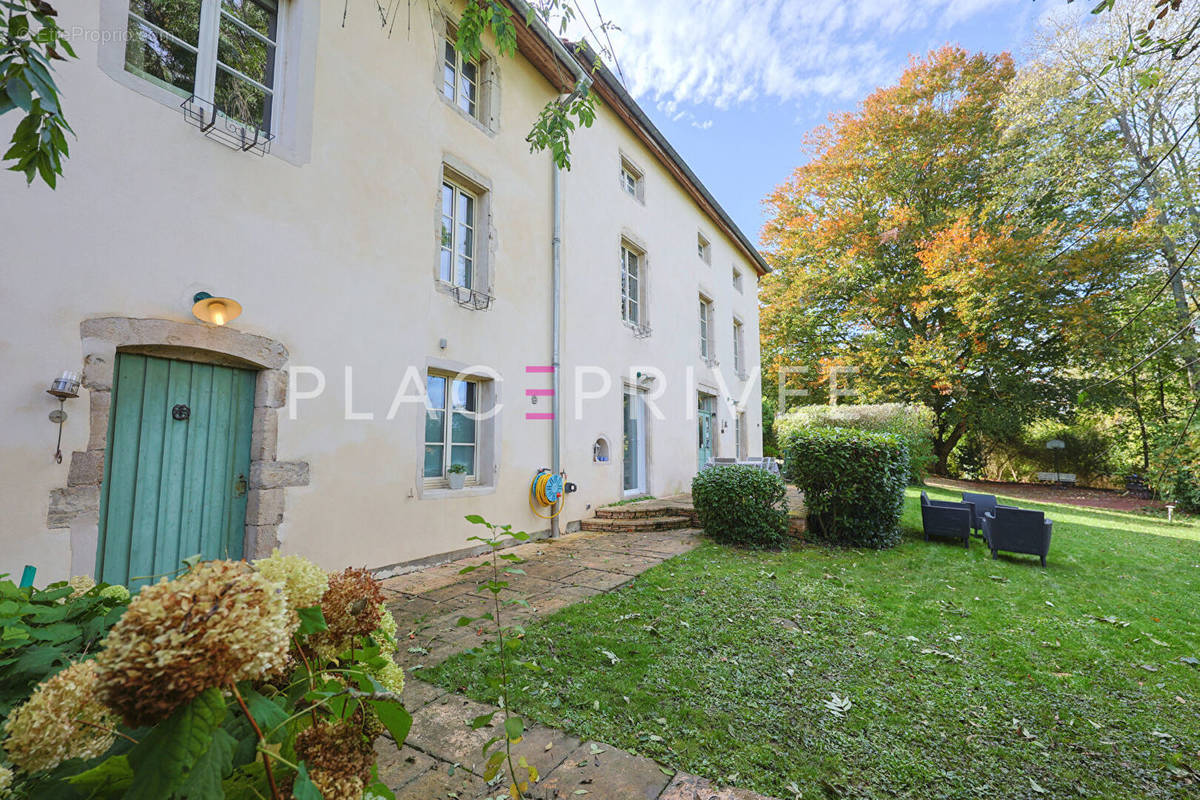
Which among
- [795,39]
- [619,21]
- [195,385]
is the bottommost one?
[195,385]

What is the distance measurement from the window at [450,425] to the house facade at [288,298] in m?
0.03

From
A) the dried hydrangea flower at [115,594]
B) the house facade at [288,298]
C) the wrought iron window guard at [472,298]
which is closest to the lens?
the dried hydrangea flower at [115,594]

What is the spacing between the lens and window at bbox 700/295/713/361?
12.2 m

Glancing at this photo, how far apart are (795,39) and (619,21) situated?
11.5 ft

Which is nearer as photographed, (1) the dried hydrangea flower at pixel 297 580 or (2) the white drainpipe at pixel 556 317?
(1) the dried hydrangea flower at pixel 297 580

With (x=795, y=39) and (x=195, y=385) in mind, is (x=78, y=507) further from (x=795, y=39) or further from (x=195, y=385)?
(x=795, y=39)

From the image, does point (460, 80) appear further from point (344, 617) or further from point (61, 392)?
point (344, 617)

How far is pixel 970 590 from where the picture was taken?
450 cm

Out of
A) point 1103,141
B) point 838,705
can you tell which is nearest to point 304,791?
point 838,705

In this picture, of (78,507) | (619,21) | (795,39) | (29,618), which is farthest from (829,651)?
(795,39)

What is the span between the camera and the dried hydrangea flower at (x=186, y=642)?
0.51m

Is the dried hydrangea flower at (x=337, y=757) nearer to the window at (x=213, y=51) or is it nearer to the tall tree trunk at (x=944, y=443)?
the window at (x=213, y=51)

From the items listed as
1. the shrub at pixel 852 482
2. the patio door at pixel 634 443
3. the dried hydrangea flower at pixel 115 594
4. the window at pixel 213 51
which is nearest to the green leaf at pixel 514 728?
the dried hydrangea flower at pixel 115 594

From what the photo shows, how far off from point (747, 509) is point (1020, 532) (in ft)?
9.88
